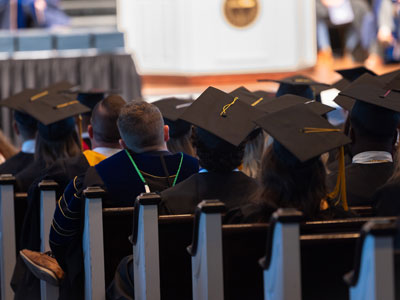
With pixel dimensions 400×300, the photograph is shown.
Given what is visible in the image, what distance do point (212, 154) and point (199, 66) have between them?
7130 mm

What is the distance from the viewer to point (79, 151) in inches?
159

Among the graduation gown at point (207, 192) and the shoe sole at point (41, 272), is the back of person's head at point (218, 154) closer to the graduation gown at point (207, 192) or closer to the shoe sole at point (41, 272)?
the graduation gown at point (207, 192)

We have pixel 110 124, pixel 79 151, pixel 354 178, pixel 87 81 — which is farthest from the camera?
pixel 87 81

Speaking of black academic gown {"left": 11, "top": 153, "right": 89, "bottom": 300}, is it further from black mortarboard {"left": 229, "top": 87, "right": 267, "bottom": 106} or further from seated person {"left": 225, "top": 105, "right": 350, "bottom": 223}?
seated person {"left": 225, "top": 105, "right": 350, "bottom": 223}

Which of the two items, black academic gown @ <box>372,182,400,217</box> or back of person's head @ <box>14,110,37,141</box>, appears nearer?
black academic gown @ <box>372,182,400,217</box>

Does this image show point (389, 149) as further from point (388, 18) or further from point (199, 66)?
point (388, 18)

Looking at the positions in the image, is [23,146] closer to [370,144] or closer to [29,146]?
[29,146]

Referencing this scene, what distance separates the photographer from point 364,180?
3107 millimetres

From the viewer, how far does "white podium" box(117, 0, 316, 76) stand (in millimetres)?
9812

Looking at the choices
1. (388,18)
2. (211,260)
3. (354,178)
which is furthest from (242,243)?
(388,18)

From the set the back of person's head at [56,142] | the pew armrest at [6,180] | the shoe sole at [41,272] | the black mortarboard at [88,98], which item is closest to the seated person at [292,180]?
the shoe sole at [41,272]

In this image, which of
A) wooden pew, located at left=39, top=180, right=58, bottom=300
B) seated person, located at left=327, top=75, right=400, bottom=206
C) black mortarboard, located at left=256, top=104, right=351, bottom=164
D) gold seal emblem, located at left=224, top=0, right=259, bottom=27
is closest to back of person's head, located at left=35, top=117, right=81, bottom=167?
wooden pew, located at left=39, top=180, right=58, bottom=300

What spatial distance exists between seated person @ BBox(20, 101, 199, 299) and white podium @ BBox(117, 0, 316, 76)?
22.1 ft

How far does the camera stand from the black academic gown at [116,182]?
10.1 ft
